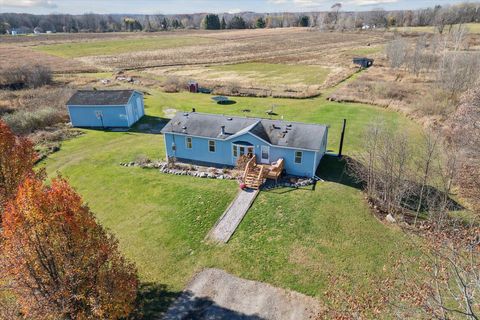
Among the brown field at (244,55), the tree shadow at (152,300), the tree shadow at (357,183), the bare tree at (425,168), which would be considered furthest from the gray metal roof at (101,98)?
the brown field at (244,55)

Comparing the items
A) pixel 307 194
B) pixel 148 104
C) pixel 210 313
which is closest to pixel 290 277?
pixel 210 313

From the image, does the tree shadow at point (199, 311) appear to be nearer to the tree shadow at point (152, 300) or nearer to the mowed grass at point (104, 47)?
the tree shadow at point (152, 300)

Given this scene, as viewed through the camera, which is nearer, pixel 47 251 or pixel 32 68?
pixel 47 251

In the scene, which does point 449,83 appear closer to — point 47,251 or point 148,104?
point 148,104

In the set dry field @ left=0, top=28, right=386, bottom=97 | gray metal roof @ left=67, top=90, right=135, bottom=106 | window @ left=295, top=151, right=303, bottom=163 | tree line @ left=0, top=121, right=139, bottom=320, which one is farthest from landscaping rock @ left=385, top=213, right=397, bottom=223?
dry field @ left=0, top=28, right=386, bottom=97

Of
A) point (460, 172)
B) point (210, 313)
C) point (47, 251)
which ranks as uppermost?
point (47, 251)

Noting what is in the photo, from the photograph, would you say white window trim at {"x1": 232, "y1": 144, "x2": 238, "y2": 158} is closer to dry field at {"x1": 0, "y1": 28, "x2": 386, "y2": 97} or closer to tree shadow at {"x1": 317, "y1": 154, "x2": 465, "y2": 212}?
tree shadow at {"x1": 317, "y1": 154, "x2": 465, "y2": 212}
